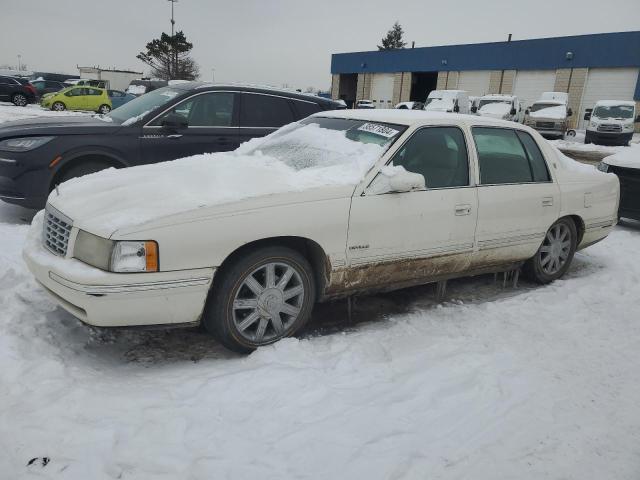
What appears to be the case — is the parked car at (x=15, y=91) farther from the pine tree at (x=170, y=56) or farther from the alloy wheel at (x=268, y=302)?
the alloy wheel at (x=268, y=302)

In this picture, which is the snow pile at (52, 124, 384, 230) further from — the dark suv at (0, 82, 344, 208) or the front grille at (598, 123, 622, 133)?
the front grille at (598, 123, 622, 133)

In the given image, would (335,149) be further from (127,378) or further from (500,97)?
(500,97)

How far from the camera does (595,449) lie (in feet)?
8.45

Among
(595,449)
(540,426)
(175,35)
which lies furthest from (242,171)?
(175,35)

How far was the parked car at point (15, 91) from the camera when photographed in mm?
27875

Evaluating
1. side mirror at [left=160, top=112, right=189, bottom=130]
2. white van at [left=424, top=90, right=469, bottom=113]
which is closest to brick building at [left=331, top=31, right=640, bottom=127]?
white van at [left=424, top=90, right=469, bottom=113]

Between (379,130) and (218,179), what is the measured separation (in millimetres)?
1336

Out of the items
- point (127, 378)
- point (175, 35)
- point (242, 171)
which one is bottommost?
point (127, 378)

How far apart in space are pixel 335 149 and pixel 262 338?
1579 millimetres

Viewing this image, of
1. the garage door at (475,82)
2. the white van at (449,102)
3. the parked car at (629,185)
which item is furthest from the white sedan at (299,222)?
the garage door at (475,82)

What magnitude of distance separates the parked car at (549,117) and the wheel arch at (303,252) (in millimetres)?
24341

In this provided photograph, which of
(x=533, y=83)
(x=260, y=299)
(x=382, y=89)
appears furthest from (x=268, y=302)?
(x=382, y=89)

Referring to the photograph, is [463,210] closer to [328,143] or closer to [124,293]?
[328,143]

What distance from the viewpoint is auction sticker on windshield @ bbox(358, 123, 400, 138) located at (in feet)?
12.9
